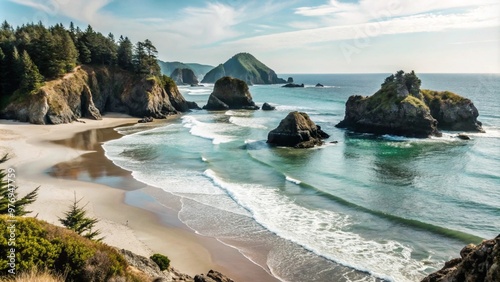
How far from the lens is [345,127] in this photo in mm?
66625

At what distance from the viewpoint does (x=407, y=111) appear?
57719 mm

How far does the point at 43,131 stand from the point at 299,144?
137 feet

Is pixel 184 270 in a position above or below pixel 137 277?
below

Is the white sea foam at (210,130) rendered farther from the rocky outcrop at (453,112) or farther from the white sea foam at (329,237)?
the rocky outcrop at (453,112)

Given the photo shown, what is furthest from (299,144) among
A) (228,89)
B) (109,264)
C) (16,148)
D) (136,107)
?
(228,89)

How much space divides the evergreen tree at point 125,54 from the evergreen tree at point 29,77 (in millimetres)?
27251

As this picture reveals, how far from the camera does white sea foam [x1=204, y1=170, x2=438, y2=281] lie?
18125 millimetres

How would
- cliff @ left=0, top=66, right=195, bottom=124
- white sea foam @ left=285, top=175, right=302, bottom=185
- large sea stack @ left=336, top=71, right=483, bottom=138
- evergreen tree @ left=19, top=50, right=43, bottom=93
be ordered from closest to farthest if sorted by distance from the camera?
white sea foam @ left=285, top=175, right=302, bottom=185 → large sea stack @ left=336, top=71, right=483, bottom=138 → cliff @ left=0, top=66, right=195, bottom=124 → evergreen tree @ left=19, top=50, right=43, bottom=93

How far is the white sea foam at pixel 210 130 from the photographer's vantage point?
182 feet

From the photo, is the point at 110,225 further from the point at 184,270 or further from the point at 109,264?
the point at 109,264

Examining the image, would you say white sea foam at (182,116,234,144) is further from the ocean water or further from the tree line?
the tree line

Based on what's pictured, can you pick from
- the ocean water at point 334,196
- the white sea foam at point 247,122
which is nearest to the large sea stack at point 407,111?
the ocean water at point 334,196

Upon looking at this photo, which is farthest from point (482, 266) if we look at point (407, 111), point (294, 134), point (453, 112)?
point (453, 112)

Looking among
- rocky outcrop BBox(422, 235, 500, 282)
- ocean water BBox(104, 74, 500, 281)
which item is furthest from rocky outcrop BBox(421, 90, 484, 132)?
rocky outcrop BBox(422, 235, 500, 282)
